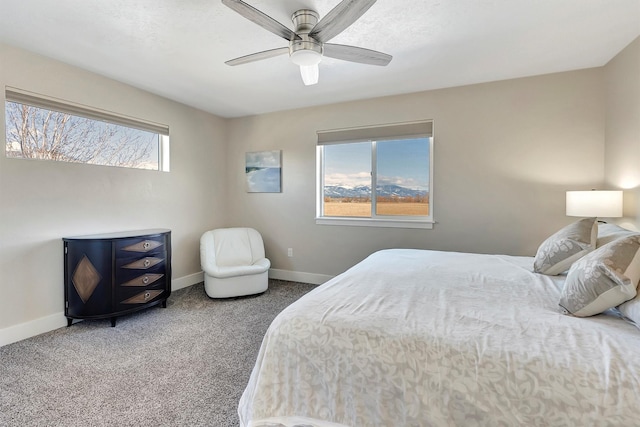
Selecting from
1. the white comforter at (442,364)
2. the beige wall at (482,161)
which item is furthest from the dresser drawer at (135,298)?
the white comforter at (442,364)

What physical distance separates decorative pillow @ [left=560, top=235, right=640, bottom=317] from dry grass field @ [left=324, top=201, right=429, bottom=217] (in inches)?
89.0

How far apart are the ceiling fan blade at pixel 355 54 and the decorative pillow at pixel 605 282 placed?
1.69 meters

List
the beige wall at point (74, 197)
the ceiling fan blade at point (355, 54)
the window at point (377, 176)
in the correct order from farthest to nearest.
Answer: the window at point (377, 176) → the beige wall at point (74, 197) → the ceiling fan blade at point (355, 54)

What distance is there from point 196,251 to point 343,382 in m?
3.51

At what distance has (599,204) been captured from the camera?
2285mm

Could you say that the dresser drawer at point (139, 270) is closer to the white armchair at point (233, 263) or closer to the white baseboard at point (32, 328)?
the white armchair at point (233, 263)

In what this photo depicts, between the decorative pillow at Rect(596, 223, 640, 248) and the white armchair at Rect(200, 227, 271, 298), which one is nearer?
the decorative pillow at Rect(596, 223, 640, 248)

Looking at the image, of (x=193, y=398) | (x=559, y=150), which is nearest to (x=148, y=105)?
(x=193, y=398)

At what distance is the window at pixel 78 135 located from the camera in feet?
8.04

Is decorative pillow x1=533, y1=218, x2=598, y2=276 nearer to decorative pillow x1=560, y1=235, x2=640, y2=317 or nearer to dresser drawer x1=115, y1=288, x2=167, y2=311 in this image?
decorative pillow x1=560, y1=235, x2=640, y2=317

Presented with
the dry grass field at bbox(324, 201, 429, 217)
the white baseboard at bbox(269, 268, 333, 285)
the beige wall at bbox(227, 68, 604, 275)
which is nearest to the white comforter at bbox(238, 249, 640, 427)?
the beige wall at bbox(227, 68, 604, 275)

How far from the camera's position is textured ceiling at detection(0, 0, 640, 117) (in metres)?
1.88

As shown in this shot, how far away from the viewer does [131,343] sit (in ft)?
7.58

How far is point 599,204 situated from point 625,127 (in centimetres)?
71
